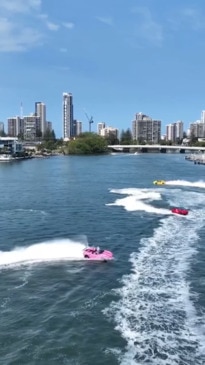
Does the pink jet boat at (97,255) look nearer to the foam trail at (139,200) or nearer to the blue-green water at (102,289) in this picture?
the blue-green water at (102,289)

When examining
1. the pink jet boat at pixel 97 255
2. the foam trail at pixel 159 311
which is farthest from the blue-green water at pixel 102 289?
the pink jet boat at pixel 97 255

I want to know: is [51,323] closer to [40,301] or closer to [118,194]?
[40,301]

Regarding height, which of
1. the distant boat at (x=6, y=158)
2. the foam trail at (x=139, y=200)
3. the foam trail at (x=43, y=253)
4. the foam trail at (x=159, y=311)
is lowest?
the foam trail at (x=159, y=311)

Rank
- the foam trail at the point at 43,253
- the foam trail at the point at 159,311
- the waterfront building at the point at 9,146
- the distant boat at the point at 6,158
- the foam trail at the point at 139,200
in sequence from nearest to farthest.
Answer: the foam trail at the point at 159,311 → the foam trail at the point at 43,253 → the foam trail at the point at 139,200 → the distant boat at the point at 6,158 → the waterfront building at the point at 9,146

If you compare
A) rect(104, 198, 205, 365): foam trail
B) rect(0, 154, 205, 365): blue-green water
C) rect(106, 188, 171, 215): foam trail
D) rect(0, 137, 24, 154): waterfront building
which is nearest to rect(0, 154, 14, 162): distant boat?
rect(0, 137, 24, 154): waterfront building

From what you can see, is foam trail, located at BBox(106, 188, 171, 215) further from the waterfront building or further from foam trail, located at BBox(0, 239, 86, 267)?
the waterfront building

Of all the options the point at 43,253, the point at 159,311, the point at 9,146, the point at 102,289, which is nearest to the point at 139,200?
the point at 43,253

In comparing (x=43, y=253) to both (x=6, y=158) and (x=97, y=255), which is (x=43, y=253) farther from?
(x=6, y=158)
